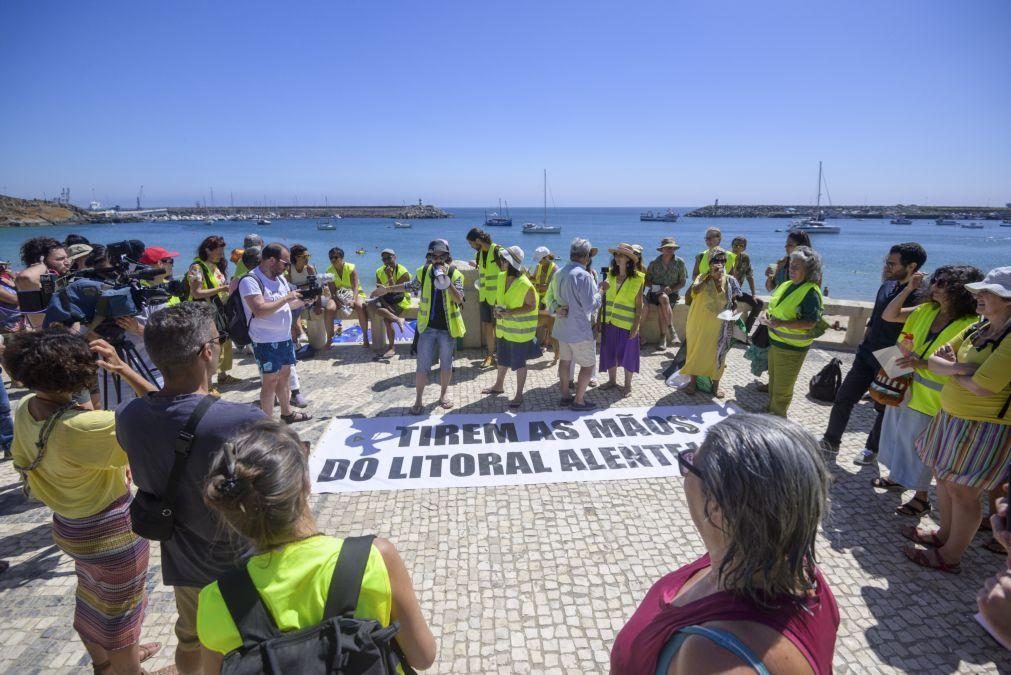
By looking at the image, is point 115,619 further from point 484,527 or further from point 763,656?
point 763,656

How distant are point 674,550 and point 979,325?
246cm

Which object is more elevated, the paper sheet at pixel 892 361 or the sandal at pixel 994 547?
the paper sheet at pixel 892 361

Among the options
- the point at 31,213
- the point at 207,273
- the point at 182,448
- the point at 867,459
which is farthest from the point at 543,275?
the point at 31,213

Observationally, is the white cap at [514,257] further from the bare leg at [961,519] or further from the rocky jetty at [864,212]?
the rocky jetty at [864,212]

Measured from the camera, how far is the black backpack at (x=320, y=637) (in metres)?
1.09

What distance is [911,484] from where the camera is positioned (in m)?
3.95

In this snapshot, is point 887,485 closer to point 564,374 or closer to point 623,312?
point 623,312

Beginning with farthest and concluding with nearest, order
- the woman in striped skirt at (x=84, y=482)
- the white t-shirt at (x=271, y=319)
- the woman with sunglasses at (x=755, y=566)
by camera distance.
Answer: the white t-shirt at (x=271, y=319) → the woman in striped skirt at (x=84, y=482) → the woman with sunglasses at (x=755, y=566)

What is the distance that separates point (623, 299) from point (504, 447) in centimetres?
230

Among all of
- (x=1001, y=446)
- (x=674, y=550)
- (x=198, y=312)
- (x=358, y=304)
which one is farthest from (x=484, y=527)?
(x=358, y=304)

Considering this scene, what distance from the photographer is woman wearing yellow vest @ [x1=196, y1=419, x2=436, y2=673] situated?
1202 millimetres

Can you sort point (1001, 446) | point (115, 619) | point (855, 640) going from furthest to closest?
point (1001, 446) < point (855, 640) < point (115, 619)

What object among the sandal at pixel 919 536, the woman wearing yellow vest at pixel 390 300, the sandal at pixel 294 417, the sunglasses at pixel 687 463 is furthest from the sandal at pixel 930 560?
the woman wearing yellow vest at pixel 390 300

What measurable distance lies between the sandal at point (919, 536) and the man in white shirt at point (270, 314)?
536 centimetres
